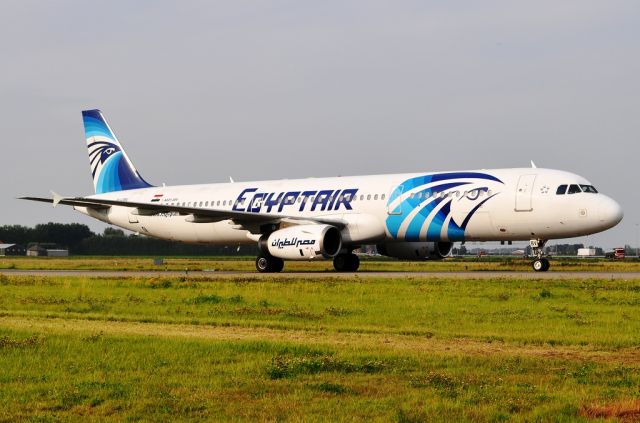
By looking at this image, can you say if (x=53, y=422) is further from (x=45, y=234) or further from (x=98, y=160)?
(x=45, y=234)

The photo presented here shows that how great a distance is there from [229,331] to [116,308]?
5.78 m

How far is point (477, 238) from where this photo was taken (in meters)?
36.4

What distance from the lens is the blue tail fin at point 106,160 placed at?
50.6 m

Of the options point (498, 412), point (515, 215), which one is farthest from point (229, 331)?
point (515, 215)

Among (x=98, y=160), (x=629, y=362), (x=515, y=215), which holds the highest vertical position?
(x=98, y=160)

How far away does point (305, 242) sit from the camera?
3678 centimetres

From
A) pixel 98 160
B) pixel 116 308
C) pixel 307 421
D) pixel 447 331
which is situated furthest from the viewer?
pixel 98 160

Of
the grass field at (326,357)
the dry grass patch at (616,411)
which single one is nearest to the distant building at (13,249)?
the grass field at (326,357)

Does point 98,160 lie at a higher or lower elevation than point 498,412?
higher

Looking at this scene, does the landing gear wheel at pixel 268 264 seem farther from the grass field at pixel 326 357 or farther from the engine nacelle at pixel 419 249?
the grass field at pixel 326 357

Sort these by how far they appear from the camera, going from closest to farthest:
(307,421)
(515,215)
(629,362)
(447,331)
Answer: (307,421)
(629,362)
(447,331)
(515,215)

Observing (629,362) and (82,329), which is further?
(82,329)

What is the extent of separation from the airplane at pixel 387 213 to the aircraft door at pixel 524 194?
0.04 metres

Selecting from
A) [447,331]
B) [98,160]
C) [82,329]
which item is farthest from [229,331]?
[98,160]
